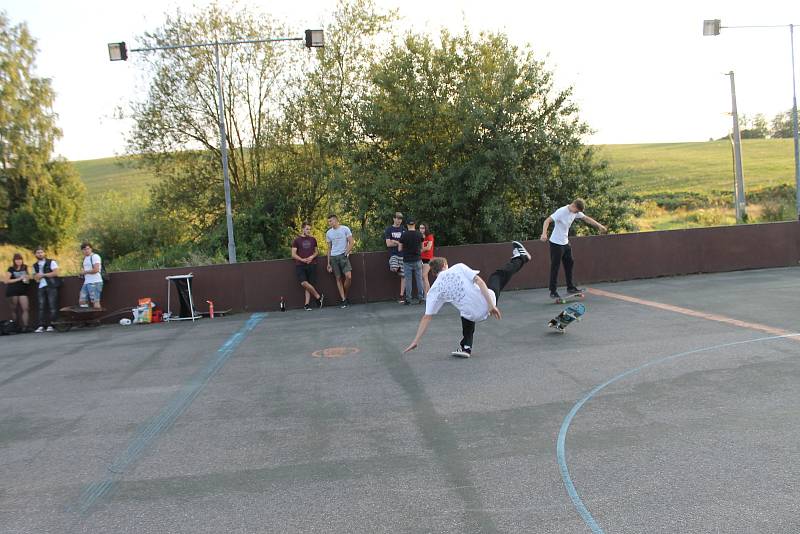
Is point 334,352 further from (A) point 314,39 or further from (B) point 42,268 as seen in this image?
(A) point 314,39

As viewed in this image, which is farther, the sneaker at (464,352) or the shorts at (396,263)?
the shorts at (396,263)

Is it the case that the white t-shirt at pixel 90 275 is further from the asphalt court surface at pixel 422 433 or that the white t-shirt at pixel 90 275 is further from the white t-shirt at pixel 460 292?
the white t-shirt at pixel 460 292

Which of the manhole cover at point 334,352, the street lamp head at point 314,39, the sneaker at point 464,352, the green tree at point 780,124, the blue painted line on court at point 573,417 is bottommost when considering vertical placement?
the blue painted line on court at point 573,417

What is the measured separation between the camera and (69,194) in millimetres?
55406

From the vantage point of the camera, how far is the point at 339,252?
15062 mm

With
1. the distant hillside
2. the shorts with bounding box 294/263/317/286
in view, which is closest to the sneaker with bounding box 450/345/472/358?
the shorts with bounding box 294/263/317/286

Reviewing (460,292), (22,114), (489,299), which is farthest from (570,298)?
(22,114)

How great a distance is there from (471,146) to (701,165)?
206 ft

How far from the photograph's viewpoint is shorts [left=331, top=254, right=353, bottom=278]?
15.1 meters

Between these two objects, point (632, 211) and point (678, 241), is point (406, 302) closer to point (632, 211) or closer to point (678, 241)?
point (678, 241)

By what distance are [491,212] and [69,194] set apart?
1866 inches

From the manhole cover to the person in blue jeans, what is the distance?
4.56 m

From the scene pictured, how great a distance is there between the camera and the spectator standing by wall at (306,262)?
14.9 m

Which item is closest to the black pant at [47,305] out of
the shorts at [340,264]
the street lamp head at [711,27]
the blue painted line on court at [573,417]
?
the shorts at [340,264]
